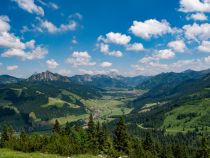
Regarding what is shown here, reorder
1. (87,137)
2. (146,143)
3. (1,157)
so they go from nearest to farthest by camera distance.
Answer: (1,157), (87,137), (146,143)

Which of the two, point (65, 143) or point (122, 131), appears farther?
point (122, 131)

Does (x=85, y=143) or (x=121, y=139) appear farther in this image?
A: (x=121, y=139)

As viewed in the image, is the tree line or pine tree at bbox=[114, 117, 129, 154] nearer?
the tree line

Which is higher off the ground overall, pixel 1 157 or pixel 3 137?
pixel 1 157

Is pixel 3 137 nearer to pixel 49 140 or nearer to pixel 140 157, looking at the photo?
pixel 49 140

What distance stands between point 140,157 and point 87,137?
71.8 feet

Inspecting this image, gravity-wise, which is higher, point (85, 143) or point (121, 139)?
point (121, 139)

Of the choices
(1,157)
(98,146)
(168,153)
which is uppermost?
(1,157)

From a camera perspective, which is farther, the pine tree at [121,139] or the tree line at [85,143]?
the pine tree at [121,139]

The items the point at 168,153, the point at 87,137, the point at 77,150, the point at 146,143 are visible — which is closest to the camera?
the point at 77,150

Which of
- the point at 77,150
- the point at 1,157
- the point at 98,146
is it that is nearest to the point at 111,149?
the point at 98,146

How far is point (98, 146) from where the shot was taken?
120188mm

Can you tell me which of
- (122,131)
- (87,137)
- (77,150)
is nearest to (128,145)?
(122,131)

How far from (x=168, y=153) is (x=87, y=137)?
64.6m
